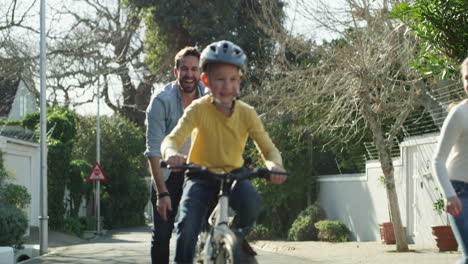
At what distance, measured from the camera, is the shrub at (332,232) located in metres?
21.4

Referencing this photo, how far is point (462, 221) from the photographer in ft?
16.0

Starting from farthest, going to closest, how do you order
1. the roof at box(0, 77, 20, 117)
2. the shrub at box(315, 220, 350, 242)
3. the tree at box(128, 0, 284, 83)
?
1. the roof at box(0, 77, 20, 117)
2. the tree at box(128, 0, 284, 83)
3. the shrub at box(315, 220, 350, 242)

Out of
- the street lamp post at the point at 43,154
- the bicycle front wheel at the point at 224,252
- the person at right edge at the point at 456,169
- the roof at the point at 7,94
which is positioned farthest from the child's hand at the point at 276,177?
the roof at the point at 7,94

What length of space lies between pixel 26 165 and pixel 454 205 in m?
24.2

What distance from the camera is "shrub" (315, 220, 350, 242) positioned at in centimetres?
2144

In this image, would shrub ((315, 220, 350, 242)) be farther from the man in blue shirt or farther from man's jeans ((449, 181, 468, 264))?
man's jeans ((449, 181, 468, 264))

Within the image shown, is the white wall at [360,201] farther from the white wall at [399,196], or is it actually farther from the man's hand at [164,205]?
the man's hand at [164,205]

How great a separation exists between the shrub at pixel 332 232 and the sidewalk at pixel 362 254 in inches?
42.8

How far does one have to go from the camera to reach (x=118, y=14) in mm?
40188

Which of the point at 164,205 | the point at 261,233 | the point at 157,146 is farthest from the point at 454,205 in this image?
the point at 261,233

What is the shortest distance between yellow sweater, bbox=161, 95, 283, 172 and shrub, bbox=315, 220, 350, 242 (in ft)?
55.1

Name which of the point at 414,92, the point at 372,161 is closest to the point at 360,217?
the point at 372,161

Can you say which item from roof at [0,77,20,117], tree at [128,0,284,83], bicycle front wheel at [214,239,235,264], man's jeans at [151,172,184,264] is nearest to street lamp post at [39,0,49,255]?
man's jeans at [151,172,184,264]

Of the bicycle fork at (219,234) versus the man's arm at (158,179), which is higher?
the man's arm at (158,179)
